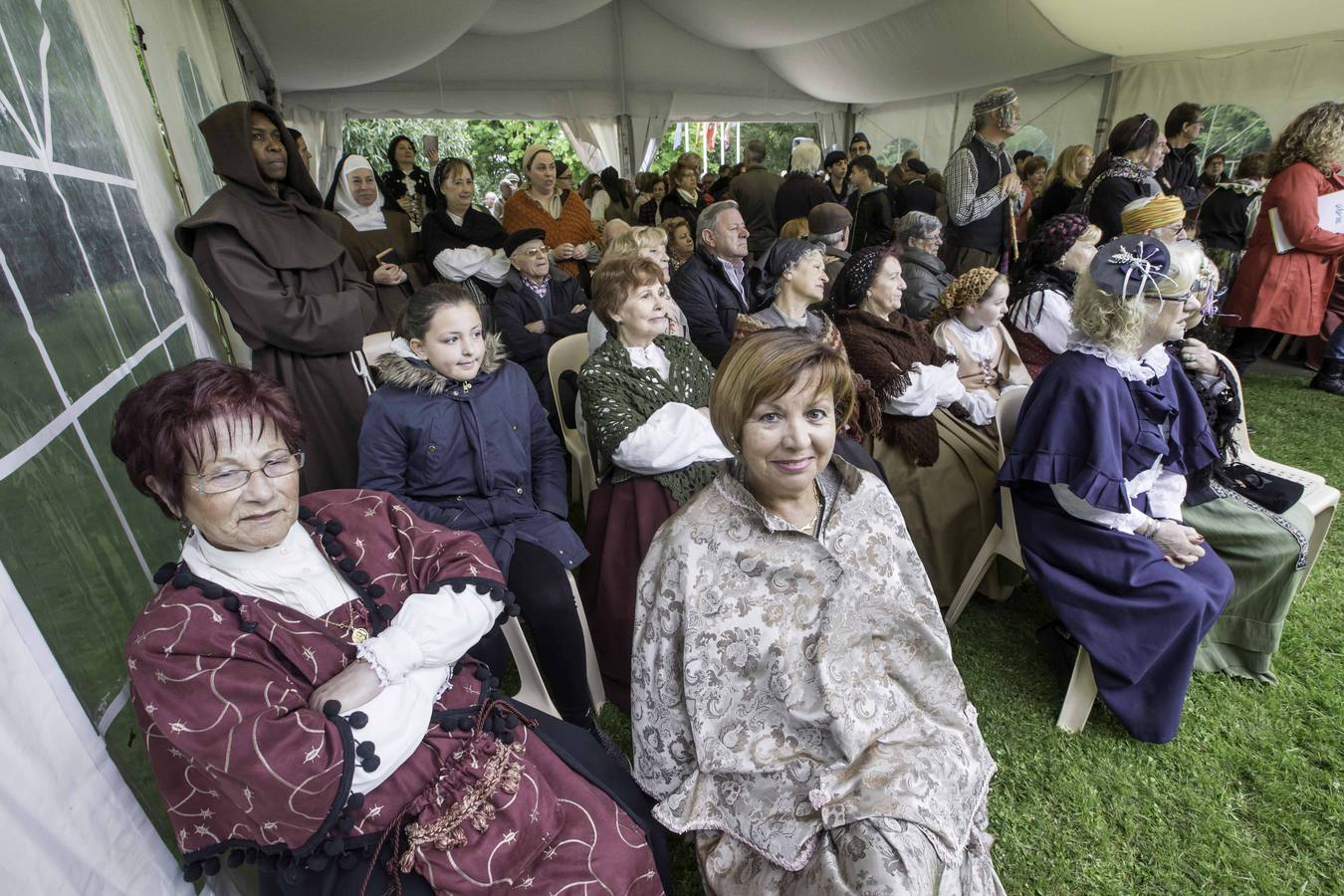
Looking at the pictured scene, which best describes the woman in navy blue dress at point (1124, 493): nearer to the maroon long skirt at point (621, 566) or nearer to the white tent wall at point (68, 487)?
the maroon long skirt at point (621, 566)

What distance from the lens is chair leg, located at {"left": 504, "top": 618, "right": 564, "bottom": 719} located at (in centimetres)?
196

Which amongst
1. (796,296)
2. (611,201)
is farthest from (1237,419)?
(611,201)

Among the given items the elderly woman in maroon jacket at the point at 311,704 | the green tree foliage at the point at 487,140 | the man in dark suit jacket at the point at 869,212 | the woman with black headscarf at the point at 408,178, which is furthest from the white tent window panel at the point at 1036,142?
the green tree foliage at the point at 487,140

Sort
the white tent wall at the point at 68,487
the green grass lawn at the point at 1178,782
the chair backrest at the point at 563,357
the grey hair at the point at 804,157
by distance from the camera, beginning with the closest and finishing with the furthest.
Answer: the white tent wall at the point at 68,487 < the green grass lawn at the point at 1178,782 < the chair backrest at the point at 563,357 < the grey hair at the point at 804,157

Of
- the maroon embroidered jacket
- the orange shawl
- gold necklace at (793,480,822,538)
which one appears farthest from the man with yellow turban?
the maroon embroidered jacket

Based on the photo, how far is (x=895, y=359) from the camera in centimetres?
290

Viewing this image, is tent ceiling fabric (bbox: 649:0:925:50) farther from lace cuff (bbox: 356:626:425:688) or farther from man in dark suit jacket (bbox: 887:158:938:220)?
lace cuff (bbox: 356:626:425:688)

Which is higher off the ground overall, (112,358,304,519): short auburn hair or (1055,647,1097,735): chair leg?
(112,358,304,519): short auburn hair

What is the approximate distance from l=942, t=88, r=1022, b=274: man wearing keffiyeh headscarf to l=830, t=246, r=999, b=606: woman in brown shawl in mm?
2016

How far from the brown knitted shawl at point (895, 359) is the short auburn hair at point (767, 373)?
4.82 feet

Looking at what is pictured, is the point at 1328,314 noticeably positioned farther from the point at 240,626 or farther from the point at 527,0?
the point at 527,0

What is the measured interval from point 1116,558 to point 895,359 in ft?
3.92

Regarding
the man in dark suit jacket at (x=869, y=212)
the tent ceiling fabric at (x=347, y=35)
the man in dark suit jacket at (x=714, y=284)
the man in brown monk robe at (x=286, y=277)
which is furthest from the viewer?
the man in dark suit jacket at (x=869, y=212)

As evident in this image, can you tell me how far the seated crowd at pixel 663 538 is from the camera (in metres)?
1.12
